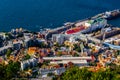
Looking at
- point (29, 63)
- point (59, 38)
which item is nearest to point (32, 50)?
point (29, 63)

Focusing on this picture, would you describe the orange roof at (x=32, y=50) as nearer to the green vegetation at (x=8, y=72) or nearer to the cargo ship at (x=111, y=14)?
the green vegetation at (x=8, y=72)

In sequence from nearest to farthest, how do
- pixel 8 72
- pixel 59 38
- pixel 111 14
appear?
pixel 8 72 → pixel 59 38 → pixel 111 14

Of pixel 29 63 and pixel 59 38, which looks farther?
pixel 59 38

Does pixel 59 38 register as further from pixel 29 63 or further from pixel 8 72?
pixel 8 72

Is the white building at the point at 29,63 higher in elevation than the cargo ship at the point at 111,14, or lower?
lower

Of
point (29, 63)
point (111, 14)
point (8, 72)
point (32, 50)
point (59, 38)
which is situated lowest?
point (8, 72)

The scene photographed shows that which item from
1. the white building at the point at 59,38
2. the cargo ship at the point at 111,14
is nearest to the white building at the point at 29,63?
the white building at the point at 59,38

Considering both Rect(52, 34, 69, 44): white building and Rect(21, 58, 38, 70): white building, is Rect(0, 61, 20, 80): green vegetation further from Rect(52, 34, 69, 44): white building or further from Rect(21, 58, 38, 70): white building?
Rect(52, 34, 69, 44): white building

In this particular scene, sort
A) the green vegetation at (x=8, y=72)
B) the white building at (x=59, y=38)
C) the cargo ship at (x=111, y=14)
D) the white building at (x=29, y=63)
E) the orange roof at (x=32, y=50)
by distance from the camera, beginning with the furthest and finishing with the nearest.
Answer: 1. the cargo ship at (x=111, y=14)
2. the white building at (x=59, y=38)
3. the orange roof at (x=32, y=50)
4. the white building at (x=29, y=63)
5. the green vegetation at (x=8, y=72)

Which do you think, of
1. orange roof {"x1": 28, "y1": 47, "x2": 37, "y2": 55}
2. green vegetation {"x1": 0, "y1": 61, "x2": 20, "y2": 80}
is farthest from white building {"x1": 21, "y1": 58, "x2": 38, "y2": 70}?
green vegetation {"x1": 0, "y1": 61, "x2": 20, "y2": 80}

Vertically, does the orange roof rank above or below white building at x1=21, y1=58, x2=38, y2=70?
above

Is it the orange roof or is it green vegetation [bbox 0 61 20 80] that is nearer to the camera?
green vegetation [bbox 0 61 20 80]

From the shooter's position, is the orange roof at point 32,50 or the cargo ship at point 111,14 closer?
the orange roof at point 32,50

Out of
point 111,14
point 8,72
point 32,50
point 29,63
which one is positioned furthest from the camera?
point 111,14
